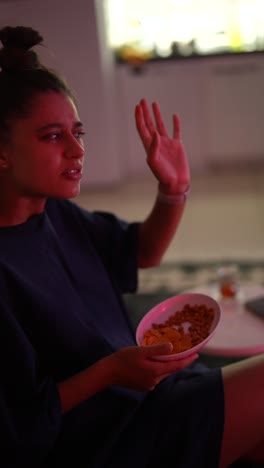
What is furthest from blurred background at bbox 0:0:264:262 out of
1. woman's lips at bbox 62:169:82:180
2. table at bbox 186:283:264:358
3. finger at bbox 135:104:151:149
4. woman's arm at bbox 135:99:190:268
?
woman's lips at bbox 62:169:82:180

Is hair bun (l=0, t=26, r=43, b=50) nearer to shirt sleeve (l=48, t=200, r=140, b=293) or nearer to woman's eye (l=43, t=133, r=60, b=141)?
woman's eye (l=43, t=133, r=60, b=141)

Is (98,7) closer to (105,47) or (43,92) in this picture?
(105,47)

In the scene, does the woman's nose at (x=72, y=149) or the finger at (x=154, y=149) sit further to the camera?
the finger at (x=154, y=149)

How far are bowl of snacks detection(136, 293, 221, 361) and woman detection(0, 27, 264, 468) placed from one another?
0.16 feet

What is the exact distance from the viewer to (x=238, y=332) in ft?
3.98

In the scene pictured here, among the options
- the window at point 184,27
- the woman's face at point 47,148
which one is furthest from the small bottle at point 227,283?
the window at point 184,27

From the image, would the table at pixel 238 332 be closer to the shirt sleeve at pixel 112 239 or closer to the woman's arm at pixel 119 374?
the shirt sleeve at pixel 112 239

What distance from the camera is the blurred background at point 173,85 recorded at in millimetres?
3270

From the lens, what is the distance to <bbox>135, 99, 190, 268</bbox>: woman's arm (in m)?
0.96

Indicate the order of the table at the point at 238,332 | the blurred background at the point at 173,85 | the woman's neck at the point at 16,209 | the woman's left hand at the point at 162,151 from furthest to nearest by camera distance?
the blurred background at the point at 173,85
the table at the point at 238,332
the woman's left hand at the point at 162,151
the woman's neck at the point at 16,209

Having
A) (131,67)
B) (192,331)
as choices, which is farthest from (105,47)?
(192,331)

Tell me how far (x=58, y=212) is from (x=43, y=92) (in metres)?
0.27

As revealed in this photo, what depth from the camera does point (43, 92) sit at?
799 mm

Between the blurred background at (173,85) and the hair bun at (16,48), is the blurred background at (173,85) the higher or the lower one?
the lower one
